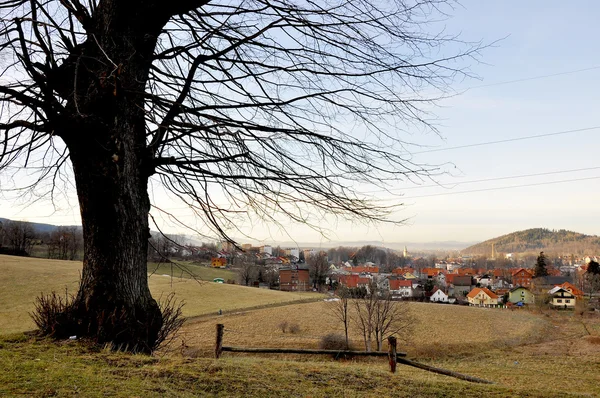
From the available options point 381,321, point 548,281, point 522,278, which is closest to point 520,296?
point 548,281

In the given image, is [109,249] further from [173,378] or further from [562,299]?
[562,299]

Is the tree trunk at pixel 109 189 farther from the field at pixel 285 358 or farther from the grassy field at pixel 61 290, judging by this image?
the grassy field at pixel 61 290

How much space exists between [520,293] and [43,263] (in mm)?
64773

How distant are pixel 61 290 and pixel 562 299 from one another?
59.2 meters

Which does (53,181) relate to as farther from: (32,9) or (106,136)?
(32,9)

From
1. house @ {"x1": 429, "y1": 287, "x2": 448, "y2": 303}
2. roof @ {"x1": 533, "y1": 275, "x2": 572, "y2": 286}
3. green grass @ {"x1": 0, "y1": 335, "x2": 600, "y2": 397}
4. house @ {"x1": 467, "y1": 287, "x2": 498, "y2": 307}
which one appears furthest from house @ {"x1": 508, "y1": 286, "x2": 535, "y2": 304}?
green grass @ {"x1": 0, "y1": 335, "x2": 600, "y2": 397}

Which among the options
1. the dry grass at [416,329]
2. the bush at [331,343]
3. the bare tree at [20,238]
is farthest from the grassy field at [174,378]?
the bare tree at [20,238]

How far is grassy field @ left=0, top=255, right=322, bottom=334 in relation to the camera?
31.0 metres

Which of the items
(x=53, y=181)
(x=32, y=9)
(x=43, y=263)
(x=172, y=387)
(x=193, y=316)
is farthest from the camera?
(x=43, y=263)

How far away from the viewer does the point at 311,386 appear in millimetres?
5359

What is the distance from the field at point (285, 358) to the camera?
4.46 m

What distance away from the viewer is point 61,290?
35.1 metres

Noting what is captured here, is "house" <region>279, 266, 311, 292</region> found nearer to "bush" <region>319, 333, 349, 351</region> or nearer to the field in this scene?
the field

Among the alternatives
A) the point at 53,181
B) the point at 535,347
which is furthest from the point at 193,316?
the point at 53,181
